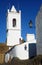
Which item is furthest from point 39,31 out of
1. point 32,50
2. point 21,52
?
point 21,52

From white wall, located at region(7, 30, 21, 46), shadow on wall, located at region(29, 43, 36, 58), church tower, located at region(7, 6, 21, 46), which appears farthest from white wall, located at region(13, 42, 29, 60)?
white wall, located at region(7, 30, 21, 46)

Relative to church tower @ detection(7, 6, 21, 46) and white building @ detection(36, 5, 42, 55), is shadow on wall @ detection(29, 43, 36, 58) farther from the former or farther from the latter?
church tower @ detection(7, 6, 21, 46)

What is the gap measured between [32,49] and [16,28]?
15.6 metres

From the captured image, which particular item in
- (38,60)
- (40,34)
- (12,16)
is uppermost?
(12,16)

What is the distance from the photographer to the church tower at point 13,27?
2084 inches

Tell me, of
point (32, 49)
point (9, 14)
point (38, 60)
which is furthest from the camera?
point (9, 14)

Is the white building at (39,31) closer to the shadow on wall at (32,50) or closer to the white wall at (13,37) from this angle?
the shadow on wall at (32,50)

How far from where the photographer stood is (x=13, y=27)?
5322 cm

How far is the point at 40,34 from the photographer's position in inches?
1350

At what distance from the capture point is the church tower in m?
52.9

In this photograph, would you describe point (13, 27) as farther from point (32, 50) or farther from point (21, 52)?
point (32, 50)

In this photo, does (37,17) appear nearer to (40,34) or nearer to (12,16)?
(40,34)

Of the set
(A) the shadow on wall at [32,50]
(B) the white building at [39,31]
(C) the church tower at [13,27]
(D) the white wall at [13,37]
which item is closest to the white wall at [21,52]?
(A) the shadow on wall at [32,50]

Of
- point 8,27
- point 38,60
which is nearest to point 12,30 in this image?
point 8,27
